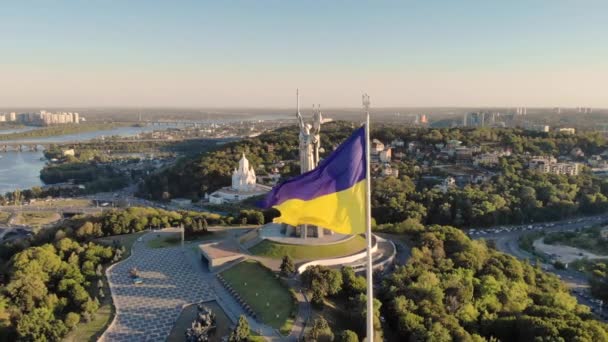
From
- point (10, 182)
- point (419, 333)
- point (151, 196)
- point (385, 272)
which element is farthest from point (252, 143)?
point (419, 333)

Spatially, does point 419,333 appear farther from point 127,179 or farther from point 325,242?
point 127,179

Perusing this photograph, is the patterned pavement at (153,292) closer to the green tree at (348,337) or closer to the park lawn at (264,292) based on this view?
the park lawn at (264,292)

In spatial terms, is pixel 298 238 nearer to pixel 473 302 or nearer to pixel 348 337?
pixel 473 302

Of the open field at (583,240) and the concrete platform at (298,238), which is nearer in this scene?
the concrete platform at (298,238)

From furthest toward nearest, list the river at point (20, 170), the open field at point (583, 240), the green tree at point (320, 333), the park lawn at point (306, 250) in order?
the river at point (20, 170)
the open field at point (583, 240)
the park lawn at point (306, 250)
the green tree at point (320, 333)

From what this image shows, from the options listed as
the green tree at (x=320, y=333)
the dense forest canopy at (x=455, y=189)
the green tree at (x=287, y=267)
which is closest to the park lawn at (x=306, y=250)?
the green tree at (x=287, y=267)

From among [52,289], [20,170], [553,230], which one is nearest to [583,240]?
[553,230]

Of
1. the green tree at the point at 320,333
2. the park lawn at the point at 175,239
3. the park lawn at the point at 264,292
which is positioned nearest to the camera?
the green tree at the point at 320,333
